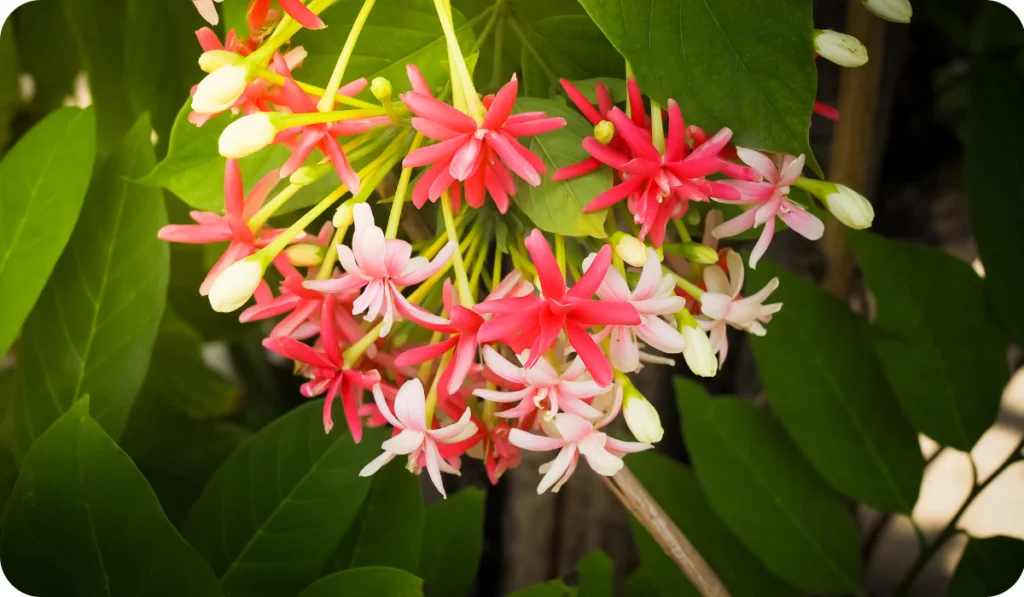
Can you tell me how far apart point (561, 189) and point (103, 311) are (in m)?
0.27

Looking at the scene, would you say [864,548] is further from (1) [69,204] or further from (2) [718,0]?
(1) [69,204]

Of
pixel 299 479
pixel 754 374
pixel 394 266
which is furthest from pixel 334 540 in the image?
pixel 754 374

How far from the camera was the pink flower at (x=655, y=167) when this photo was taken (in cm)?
24

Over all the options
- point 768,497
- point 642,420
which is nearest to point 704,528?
point 768,497

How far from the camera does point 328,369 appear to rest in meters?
0.28

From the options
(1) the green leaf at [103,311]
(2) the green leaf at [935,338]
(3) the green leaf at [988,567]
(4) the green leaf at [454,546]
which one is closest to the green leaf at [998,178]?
(2) the green leaf at [935,338]

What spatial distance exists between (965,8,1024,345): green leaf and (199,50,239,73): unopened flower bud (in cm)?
38

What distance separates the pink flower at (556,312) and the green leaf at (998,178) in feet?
0.99

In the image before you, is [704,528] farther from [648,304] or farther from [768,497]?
[648,304]

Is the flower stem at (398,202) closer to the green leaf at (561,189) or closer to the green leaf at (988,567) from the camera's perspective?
the green leaf at (561,189)

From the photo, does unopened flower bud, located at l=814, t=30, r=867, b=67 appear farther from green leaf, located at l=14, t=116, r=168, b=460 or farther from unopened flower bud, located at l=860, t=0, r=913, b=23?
green leaf, located at l=14, t=116, r=168, b=460

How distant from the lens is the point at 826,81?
20.0 inches

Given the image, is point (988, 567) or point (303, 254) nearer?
point (303, 254)

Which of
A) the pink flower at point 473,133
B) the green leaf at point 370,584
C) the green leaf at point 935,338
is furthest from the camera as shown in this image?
the green leaf at point 935,338
